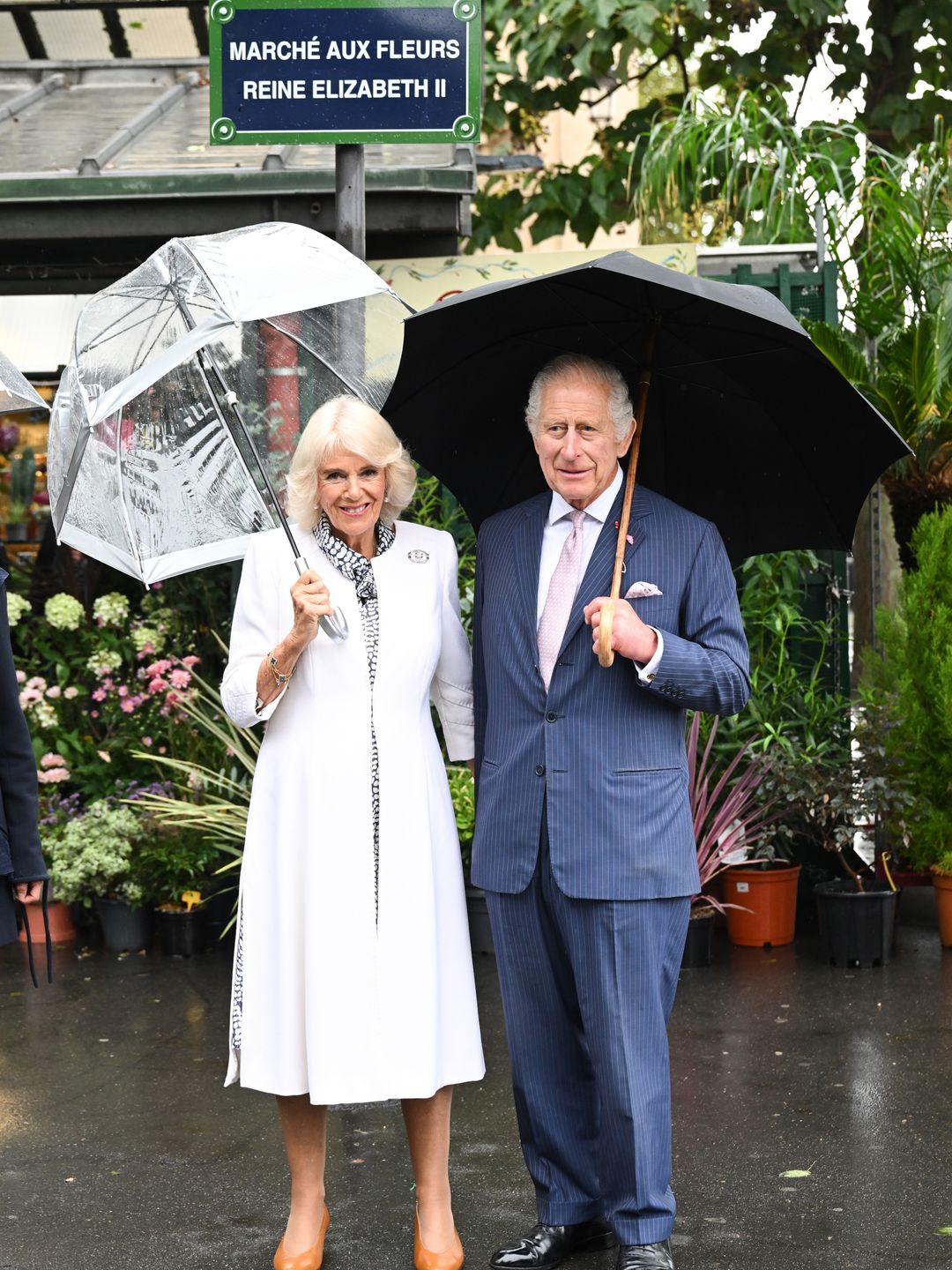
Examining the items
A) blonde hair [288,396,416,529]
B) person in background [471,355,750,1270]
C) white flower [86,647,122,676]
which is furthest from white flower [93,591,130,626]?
person in background [471,355,750,1270]

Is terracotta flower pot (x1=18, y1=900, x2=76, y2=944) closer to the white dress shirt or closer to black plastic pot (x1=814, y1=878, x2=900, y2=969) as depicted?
black plastic pot (x1=814, y1=878, x2=900, y2=969)

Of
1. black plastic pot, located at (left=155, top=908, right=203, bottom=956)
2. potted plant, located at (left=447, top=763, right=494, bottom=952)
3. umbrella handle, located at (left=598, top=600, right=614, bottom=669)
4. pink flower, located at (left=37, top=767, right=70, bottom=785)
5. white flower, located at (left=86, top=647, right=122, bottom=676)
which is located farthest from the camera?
white flower, located at (left=86, top=647, right=122, bottom=676)

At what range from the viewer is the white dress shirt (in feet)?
12.3

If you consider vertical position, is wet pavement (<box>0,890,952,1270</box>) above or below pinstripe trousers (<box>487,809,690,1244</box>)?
below

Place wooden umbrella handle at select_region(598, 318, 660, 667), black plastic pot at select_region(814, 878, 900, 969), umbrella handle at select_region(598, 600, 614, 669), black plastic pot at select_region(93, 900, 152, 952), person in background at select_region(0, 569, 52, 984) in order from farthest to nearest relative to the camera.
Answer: black plastic pot at select_region(93, 900, 152, 952) < black plastic pot at select_region(814, 878, 900, 969) < person in background at select_region(0, 569, 52, 984) < wooden umbrella handle at select_region(598, 318, 660, 667) < umbrella handle at select_region(598, 600, 614, 669)

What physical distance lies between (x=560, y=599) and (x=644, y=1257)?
1500 millimetres

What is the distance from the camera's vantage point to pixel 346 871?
3662mm

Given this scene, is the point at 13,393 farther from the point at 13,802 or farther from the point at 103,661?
the point at 103,661

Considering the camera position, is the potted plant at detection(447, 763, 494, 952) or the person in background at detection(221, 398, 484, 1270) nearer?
the person in background at detection(221, 398, 484, 1270)

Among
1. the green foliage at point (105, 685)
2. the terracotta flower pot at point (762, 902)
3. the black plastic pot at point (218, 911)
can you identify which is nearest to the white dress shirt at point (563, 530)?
the terracotta flower pot at point (762, 902)

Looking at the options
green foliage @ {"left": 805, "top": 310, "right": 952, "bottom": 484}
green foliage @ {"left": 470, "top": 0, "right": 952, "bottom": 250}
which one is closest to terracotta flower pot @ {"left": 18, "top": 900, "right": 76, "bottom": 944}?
green foliage @ {"left": 805, "top": 310, "right": 952, "bottom": 484}

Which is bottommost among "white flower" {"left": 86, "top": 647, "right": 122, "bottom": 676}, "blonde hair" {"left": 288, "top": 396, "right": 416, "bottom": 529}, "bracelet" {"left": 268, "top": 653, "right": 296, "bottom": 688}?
"bracelet" {"left": 268, "top": 653, "right": 296, "bottom": 688}

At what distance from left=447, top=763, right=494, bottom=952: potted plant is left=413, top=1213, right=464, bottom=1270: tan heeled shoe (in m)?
2.86

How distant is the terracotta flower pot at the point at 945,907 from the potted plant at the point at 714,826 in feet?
2.58
